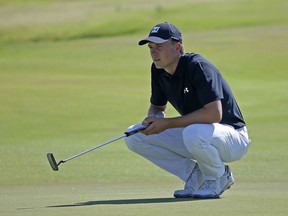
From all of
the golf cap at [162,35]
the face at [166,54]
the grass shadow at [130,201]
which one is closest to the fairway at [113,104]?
the grass shadow at [130,201]

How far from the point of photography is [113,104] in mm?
18609

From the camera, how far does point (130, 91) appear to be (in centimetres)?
2020

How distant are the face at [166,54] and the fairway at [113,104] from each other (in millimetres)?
1045

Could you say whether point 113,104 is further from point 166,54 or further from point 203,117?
point 203,117

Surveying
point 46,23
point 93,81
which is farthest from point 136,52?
point 46,23

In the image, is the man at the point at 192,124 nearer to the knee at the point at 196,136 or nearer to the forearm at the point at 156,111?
the knee at the point at 196,136

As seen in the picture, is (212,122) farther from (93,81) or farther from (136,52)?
(136,52)

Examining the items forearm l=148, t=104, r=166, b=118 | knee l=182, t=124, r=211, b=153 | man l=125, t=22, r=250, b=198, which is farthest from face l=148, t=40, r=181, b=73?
forearm l=148, t=104, r=166, b=118

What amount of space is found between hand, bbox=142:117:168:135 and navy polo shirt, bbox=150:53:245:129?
29 cm

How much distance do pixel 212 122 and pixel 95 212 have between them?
1.54 meters

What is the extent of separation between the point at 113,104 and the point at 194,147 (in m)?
11.5

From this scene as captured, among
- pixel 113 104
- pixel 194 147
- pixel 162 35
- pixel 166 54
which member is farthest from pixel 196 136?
pixel 113 104

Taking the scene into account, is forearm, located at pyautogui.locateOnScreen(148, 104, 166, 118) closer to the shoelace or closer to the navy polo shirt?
the navy polo shirt

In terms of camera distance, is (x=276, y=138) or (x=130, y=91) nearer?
(x=276, y=138)
